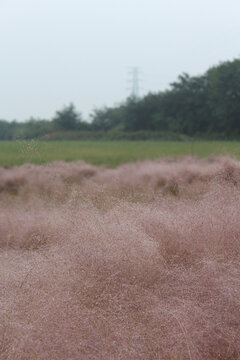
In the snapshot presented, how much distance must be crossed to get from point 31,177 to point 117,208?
4.57 m

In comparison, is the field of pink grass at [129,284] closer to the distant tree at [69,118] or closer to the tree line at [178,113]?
the tree line at [178,113]

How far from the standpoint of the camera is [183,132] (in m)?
30.2

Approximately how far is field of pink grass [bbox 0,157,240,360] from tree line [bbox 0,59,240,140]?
10.8 meters

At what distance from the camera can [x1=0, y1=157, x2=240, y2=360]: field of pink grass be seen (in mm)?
2318

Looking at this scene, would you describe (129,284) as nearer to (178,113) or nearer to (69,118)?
(69,118)

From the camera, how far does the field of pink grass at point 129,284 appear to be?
2.32 meters

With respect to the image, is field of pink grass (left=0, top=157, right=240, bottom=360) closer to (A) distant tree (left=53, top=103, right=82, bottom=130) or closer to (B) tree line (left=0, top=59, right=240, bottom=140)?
(B) tree line (left=0, top=59, right=240, bottom=140)

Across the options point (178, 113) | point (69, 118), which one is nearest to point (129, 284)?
point (69, 118)

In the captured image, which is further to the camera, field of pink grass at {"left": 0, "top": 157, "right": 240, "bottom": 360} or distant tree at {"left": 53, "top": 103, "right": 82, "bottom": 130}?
distant tree at {"left": 53, "top": 103, "right": 82, "bottom": 130}

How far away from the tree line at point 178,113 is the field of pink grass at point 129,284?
10.8 m

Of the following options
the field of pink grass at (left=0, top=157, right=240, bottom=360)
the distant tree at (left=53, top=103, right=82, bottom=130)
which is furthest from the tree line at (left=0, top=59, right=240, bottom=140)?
the field of pink grass at (left=0, top=157, right=240, bottom=360)

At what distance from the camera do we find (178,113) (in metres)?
31.6

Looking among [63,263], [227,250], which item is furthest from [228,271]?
[63,263]

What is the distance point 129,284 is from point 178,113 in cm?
2956
